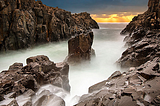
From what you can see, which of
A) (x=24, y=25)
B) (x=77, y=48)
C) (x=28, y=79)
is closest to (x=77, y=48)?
(x=77, y=48)

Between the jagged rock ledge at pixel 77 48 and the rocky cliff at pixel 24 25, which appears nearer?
the jagged rock ledge at pixel 77 48

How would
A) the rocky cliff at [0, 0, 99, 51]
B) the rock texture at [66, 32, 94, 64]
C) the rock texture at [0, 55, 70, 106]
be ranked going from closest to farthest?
1. the rock texture at [0, 55, 70, 106]
2. the rock texture at [66, 32, 94, 64]
3. the rocky cliff at [0, 0, 99, 51]

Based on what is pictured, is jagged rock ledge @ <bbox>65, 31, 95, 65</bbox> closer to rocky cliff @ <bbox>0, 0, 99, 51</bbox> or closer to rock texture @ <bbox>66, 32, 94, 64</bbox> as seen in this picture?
rock texture @ <bbox>66, 32, 94, 64</bbox>

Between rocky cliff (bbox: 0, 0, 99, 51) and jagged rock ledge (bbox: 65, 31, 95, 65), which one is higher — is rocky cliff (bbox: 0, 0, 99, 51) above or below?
above

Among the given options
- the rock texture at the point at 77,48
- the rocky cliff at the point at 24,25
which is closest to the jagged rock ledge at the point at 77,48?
the rock texture at the point at 77,48

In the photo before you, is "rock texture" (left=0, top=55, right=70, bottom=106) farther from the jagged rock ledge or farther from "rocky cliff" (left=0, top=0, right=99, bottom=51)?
"rocky cliff" (left=0, top=0, right=99, bottom=51)

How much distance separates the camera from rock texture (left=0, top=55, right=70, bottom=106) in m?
4.37

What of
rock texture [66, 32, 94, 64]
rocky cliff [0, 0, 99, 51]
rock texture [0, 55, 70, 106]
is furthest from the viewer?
rocky cliff [0, 0, 99, 51]

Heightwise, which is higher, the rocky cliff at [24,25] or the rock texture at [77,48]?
the rocky cliff at [24,25]

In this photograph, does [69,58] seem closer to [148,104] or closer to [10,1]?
[148,104]

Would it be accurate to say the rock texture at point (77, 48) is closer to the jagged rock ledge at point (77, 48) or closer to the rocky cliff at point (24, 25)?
the jagged rock ledge at point (77, 48)

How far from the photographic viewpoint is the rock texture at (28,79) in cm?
437

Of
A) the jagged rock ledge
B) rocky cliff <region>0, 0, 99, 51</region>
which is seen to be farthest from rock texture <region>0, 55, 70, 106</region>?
rocky cliff <region>0, 0, 99, 51</region>

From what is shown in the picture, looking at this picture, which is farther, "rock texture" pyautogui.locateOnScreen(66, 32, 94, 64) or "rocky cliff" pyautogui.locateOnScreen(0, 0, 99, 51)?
"rocky cliff" pyautogui.locateOnScreen(0, 0, 99, 51)
